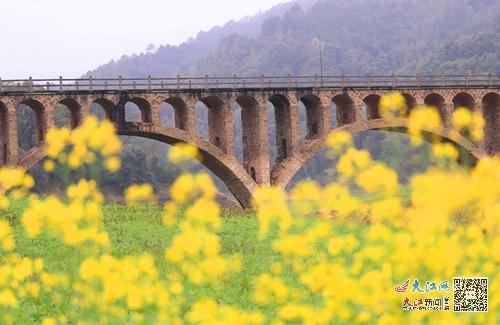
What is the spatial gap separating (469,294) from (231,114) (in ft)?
105

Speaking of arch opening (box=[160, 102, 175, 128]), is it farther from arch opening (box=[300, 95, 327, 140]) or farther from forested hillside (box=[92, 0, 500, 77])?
arch opening (box=[300, 95, 327, 140])

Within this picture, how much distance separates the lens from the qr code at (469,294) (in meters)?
5.38

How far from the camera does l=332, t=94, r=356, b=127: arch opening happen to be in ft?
132

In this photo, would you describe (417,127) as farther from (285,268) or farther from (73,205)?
(285,268)

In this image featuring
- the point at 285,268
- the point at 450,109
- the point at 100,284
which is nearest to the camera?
the point at 100,284

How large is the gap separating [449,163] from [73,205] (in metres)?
3.18

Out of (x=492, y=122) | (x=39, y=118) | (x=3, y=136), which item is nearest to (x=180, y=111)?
(x=39, y=118)

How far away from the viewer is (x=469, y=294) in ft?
18.0

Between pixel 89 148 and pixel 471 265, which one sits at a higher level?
pixel 89 148

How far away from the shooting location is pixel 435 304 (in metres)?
5.11

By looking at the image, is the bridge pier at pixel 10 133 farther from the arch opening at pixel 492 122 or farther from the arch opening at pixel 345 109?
the arch opening at pixel 492 122

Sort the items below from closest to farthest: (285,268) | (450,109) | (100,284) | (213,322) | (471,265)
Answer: (213,322) < (471,265) < (100,284) < (285,268) < (450,109)

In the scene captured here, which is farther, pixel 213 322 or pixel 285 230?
pixel 285 230

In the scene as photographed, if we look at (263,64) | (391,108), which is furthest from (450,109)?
(263,64)
